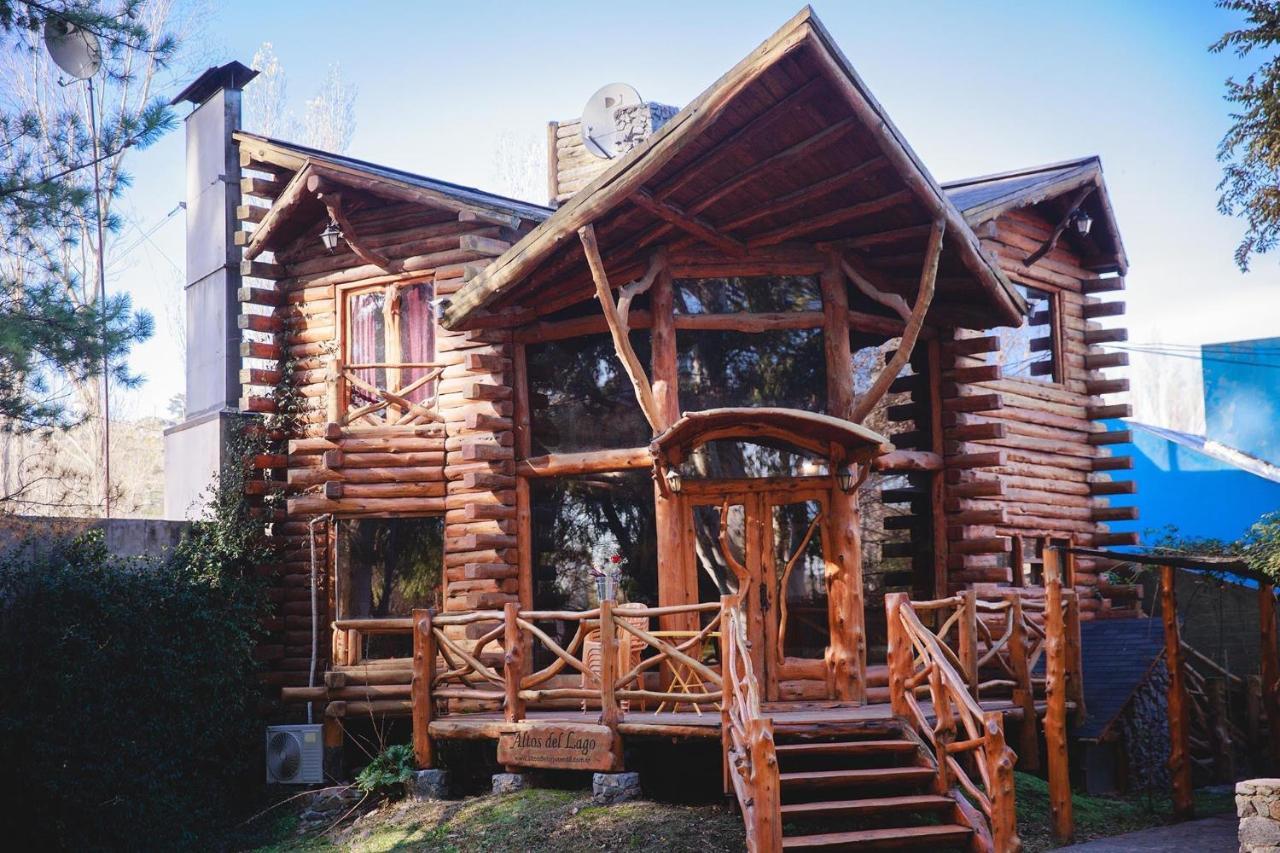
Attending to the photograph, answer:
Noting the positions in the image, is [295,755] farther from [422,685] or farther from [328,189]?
[328,189]

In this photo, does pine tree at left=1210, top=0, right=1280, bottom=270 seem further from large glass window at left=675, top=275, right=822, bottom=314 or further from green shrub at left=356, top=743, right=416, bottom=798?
green shrub at left=356, top=743, right=416, bottom=798

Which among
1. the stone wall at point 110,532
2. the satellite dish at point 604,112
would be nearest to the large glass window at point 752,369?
the stone wall at point 110,532

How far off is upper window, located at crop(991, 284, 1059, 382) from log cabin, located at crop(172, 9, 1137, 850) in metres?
0.81

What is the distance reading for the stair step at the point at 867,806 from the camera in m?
10.2

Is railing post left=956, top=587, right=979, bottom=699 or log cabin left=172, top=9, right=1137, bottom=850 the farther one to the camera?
railing post left=956, top=587, right=979, bottom=699

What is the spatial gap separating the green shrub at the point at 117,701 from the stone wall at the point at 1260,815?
10100 mm

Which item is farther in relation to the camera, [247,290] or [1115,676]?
[247,290]

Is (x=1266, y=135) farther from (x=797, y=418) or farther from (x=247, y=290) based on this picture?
(x=247, y=290)

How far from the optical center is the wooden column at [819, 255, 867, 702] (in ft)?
44.0

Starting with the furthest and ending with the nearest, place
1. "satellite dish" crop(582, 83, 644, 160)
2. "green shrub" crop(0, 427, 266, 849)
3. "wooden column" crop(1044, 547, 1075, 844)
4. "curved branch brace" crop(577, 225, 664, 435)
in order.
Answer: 1. "satellite dish" crop(582, 83, 644, 160)
2. "curved branch brace" crop(577, 225, 664, 435)
3. "green shrub" crop(0, 427, 266, 849)
4. "wooden column" crop(1044, 547, 1075, 844)

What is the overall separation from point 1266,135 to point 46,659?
50.9 ft

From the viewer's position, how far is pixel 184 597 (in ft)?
47.1

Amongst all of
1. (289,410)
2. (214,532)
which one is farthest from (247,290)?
(214,532)

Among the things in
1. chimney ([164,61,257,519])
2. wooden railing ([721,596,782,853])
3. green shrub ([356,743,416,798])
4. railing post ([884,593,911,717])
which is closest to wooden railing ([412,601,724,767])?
green shrub ([356,743,416,798])
